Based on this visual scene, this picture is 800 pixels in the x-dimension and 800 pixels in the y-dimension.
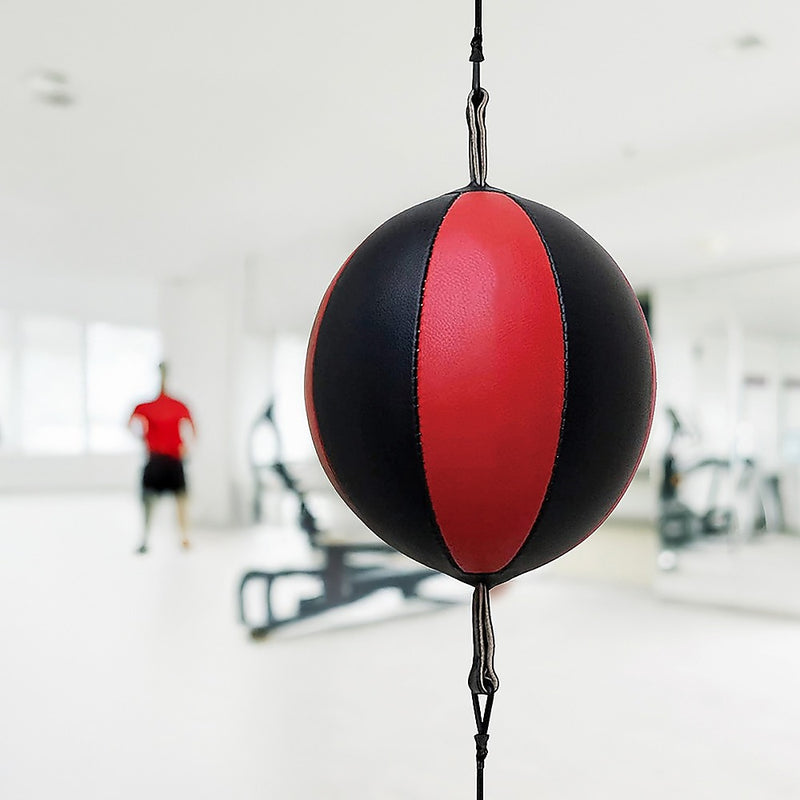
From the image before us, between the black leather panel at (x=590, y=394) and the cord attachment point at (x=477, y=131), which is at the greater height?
the cord attachment point at (x=477, y=131)

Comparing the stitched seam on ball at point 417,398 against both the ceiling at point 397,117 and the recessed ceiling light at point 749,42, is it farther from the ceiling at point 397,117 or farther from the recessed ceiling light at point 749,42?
the recessed ceiling light at point 749,42

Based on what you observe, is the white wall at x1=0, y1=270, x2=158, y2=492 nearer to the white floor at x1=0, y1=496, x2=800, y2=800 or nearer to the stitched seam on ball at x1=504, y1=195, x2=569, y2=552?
the white floor at x1=0, y1=496, x2=800, y2=800

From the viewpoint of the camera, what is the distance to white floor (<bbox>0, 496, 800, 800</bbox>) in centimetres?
272

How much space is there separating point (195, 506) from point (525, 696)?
591 cm

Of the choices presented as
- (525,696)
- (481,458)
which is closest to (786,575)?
(525,696)

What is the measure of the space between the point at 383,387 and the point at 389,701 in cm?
265

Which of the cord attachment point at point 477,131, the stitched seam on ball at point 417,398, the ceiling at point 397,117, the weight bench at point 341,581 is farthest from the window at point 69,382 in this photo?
the stitched seam on ball at point 417,398

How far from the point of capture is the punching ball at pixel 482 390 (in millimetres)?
1058

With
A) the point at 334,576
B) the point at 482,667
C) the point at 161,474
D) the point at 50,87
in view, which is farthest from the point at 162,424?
the point at 482,667

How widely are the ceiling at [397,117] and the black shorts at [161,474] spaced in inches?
71.3

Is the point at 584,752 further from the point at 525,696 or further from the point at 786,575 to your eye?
the point at 786,575

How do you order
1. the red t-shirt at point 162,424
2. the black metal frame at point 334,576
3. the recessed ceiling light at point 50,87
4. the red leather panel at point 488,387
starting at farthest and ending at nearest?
1. the red t-shirt at point 162,424
2. the black metal frame at point 334,576
3. the recessed ceiling light at point 50,87
4. the red leather panel at point 488,387

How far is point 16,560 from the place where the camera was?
677 cm

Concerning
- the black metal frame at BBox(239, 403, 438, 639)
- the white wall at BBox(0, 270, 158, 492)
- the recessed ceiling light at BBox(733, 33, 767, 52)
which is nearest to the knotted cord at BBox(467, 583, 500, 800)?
the recessed ceiling light at BBox(733, 33, 767, 52)
